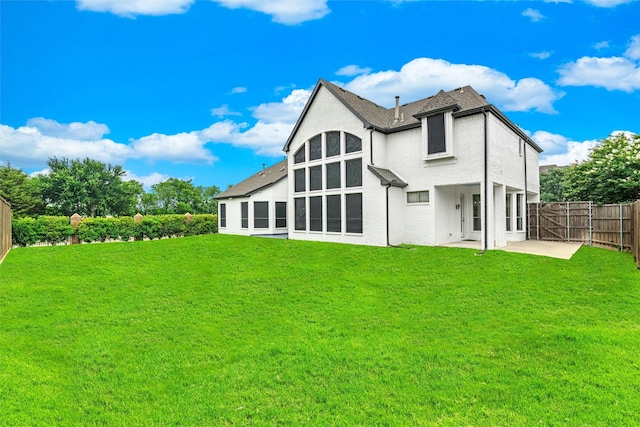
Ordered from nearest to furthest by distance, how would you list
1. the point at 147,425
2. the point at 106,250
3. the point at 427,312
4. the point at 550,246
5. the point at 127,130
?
the point at 147,425
the point at 427,312
the point at 550,246
the point at 106,250
the point at 127,130

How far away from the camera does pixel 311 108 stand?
18484mm

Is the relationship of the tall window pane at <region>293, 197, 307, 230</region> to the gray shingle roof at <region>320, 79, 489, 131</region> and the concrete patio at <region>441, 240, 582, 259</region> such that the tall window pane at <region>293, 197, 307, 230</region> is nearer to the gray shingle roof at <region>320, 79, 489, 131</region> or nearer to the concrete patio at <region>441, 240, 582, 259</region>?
the gray shingle roof at <region>320, 79, 489, 131</region>

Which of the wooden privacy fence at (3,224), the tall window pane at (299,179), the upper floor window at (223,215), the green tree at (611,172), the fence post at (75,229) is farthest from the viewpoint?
the upper floor window at (223,215)

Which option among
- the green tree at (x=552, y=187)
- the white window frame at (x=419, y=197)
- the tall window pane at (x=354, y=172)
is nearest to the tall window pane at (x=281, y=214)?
the tall window pane at (x=354, y=172)

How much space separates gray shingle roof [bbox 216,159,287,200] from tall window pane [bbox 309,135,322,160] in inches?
162

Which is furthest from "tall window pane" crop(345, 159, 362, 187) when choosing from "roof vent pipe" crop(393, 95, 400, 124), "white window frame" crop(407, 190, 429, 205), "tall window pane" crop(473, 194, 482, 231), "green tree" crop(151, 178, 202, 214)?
"green tree" crop(151, 178, 202, 214)

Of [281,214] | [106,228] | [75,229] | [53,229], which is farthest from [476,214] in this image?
[53,229]

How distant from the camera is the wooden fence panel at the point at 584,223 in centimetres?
1341

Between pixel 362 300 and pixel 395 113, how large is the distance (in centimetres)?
1337

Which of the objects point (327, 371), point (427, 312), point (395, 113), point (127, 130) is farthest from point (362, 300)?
point (127, 130)

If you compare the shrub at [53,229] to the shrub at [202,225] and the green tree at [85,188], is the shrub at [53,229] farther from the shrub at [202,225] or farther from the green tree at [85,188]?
the green tree at [85,188]

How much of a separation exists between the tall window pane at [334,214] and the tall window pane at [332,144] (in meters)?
2.45

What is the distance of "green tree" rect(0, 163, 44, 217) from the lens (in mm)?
31891

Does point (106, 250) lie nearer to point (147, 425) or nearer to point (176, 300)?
point (176, 300)
